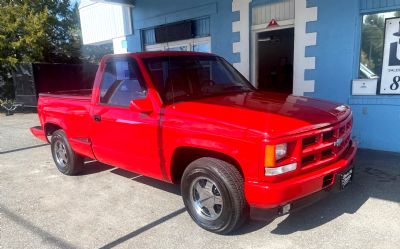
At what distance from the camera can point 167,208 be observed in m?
3.98

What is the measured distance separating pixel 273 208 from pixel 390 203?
1909mm

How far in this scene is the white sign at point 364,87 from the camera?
5754mm

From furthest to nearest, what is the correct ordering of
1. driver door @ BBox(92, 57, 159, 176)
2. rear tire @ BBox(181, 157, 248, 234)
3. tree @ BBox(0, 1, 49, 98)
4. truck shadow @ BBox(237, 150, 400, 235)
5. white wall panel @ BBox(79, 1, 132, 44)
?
tree @ BBox(0, 1, 49, 98), white wall panel @ BBox(79, 1, 132, 44), driver door @ BBox(92, 57, 159, 176), truck shadow @ BBox(237, 150, 400, 235), rear tire @ BBox(181, 157, 248, 234)

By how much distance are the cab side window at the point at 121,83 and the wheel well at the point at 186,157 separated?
32.5 inches

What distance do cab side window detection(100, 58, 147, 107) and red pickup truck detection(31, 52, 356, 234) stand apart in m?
0.01

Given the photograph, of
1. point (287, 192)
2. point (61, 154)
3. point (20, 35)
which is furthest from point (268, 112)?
point (20, 35)

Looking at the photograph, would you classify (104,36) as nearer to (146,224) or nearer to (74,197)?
(74,197)

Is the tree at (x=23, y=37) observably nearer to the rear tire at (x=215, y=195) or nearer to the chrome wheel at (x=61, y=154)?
the chrome wheel at (x=61, y=154)

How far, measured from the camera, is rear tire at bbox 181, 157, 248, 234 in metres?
3.01

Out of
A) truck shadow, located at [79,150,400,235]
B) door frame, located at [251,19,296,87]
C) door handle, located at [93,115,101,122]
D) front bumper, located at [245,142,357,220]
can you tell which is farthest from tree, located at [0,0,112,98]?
front bumper, located at [245,142,357,220]

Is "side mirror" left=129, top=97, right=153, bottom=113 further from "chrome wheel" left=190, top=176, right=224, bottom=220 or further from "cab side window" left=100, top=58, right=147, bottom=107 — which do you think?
"chrome wheel" left=190, top=176, right=224, bottom=220

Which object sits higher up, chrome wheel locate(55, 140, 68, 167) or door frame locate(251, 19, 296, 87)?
door frame locate(251, 19, 296, 87)

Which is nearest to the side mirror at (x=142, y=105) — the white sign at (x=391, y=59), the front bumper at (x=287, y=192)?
the front bumper at (x=287, y=192)

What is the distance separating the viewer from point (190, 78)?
13.1 ft
